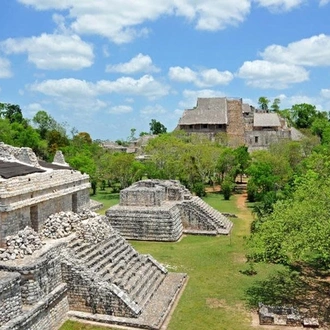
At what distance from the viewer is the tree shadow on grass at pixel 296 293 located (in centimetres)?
1339

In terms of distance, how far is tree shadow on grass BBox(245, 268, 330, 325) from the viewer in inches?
527

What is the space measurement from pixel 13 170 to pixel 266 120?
5095 cm

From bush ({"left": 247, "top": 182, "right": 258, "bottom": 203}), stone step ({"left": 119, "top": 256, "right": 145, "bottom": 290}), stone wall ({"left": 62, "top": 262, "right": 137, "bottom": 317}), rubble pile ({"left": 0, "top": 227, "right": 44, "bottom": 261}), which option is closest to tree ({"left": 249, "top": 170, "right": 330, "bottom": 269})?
stone step ({"left": 119, "top": 256, "right": 145, "bottom": 290})

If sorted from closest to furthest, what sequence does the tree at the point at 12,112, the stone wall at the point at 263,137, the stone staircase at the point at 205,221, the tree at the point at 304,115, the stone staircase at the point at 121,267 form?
the stone staircase at the point at 121,267 < the stone staircase at the point at 205,221 < the stone wall at the point at 263,137 < the tree at the point at 12,112 < the tree at the point at 304,115

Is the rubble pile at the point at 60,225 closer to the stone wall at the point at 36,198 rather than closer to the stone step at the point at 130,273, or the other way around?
the stone wall at the point at 36,198

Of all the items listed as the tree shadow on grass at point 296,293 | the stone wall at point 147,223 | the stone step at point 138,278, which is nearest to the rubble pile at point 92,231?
the stone step at point 138,278

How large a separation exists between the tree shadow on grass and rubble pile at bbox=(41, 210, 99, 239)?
6348mm

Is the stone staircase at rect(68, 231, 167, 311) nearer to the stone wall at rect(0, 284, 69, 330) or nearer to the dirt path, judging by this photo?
the stone wall at rect(0, 284, 69, 330)

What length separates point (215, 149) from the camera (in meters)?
40.0

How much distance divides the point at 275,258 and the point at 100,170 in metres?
27.2

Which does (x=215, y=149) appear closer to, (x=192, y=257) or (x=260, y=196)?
(x=260, y=196)

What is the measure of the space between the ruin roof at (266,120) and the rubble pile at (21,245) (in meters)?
51.2

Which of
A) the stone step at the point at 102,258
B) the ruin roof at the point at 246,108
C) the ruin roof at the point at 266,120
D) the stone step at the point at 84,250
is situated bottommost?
the stone step at the point at 102,258

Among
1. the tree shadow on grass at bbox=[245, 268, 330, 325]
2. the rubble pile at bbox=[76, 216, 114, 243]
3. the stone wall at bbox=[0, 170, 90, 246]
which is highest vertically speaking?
the stone wall at bbox=[0, 170, 90, 246]
